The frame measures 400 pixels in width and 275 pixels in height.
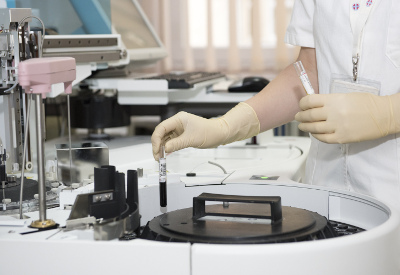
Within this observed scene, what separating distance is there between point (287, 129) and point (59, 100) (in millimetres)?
847

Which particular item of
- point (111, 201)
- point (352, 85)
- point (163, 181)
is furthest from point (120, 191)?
point (352, 85)

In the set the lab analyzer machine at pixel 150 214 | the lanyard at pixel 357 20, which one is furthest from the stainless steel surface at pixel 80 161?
the lanyard at pixel 357 20

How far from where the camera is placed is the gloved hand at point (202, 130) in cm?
108

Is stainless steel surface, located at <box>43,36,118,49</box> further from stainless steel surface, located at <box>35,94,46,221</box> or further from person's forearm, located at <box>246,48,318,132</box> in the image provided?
stainless steel surface, located at <box>35,94,46,221</box>

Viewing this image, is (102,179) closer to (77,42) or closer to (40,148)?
(40,148)

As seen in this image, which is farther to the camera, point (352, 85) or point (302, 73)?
point (352, 85)

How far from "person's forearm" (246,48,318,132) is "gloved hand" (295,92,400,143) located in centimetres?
22

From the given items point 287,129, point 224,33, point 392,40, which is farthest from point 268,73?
point 392,40

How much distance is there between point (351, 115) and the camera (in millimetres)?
1017

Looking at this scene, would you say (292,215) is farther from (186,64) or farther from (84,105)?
(186,64)

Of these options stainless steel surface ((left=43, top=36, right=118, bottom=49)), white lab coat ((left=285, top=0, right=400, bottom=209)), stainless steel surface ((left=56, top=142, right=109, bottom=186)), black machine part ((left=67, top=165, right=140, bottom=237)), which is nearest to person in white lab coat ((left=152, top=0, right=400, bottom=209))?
white lab coat ((left=285, top=0, right=400, bottom=209))

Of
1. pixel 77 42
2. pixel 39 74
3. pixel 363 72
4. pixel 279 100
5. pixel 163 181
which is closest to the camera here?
pixel 39 74

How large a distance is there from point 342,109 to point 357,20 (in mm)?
229

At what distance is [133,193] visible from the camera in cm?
83
